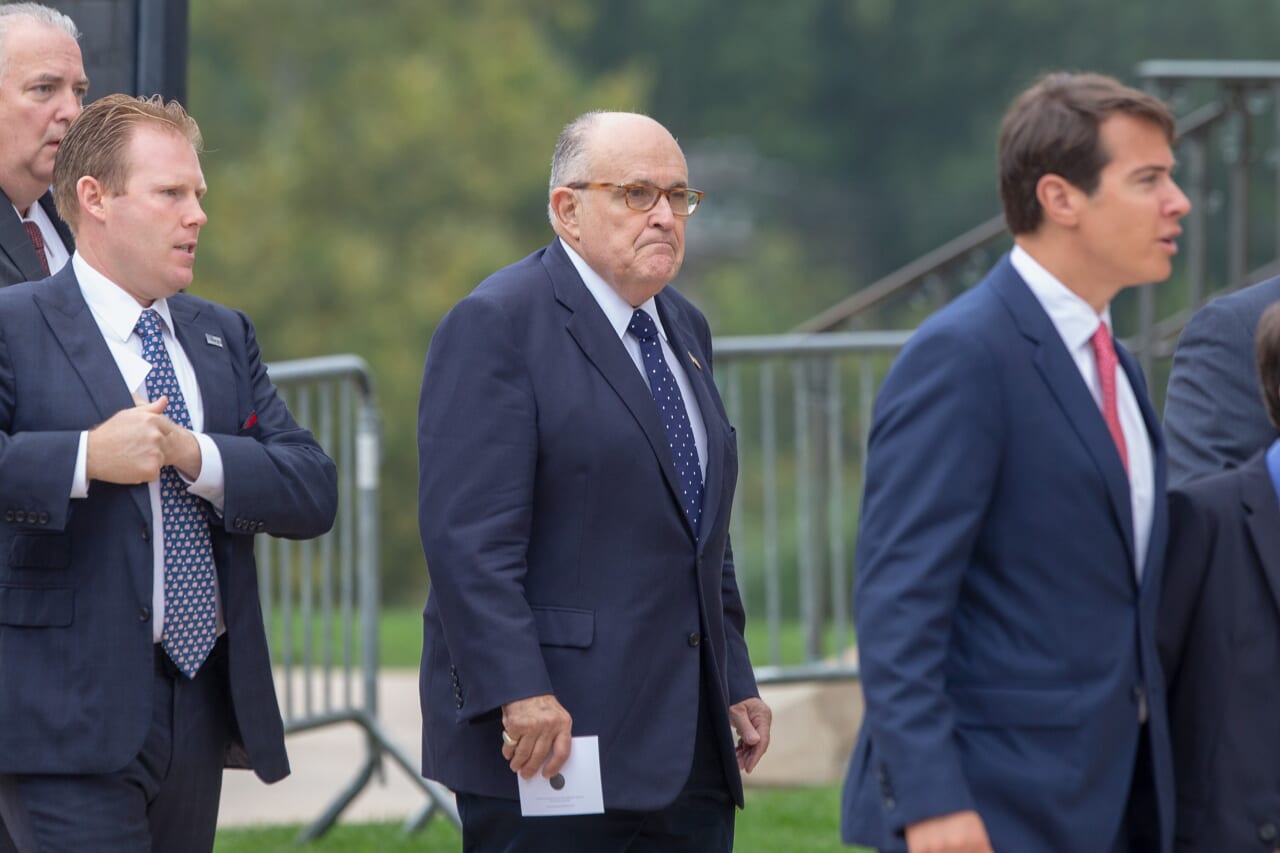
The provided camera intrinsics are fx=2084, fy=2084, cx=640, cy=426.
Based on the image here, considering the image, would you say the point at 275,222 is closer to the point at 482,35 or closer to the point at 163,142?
the point at 482,35

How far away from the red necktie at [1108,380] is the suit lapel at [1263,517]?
25 centimetres

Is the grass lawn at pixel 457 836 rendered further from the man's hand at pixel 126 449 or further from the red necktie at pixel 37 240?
the man's hand at pixel 126 449

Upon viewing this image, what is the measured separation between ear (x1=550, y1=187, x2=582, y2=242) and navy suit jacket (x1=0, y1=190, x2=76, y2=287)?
93 centimetres

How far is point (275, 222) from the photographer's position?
29.1 m

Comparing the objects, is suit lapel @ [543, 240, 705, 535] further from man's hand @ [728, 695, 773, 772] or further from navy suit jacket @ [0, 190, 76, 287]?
navy suit jacket @ [0, 190, 76, 287]

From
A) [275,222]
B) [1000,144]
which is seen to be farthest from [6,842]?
[275,222]

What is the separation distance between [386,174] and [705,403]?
27009 mm

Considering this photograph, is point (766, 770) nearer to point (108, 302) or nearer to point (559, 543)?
point (559, 543)

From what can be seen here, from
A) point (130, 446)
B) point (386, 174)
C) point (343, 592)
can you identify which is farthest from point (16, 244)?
point (386, 174)

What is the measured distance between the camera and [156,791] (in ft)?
11.7

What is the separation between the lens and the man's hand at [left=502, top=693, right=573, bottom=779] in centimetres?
348

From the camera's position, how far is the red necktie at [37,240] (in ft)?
13.0

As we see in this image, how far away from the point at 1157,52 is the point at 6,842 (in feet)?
111

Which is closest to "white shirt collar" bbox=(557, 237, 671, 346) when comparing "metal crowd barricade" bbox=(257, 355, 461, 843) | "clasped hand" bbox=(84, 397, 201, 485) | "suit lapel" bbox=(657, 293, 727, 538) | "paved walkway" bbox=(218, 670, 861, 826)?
"suit lapel" bbox=(657, 293, 727, 538)
